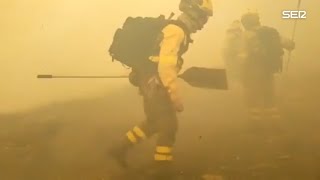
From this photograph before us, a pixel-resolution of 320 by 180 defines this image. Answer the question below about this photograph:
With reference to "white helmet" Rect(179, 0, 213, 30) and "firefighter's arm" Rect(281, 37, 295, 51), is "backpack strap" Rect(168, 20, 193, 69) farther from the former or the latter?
"firefighter's arm" Rect(281, 37, 295, 51)

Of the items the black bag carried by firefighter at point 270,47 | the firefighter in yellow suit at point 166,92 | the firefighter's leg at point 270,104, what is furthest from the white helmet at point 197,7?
the firefighter's leg at point 270,104

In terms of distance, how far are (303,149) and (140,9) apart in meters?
0.90

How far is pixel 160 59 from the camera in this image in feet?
5.84

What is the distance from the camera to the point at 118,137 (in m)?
1.78

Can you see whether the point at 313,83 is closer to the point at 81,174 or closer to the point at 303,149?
the point at 303,149

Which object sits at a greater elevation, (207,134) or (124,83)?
(124,83)

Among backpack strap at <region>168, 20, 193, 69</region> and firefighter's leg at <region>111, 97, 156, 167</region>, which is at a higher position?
backpack strap at <region>168, 20, 193, 69</region>

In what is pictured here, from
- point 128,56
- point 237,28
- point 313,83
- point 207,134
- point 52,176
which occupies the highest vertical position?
point 237,28

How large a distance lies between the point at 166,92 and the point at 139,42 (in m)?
0.24

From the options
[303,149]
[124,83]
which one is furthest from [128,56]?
[303,149]

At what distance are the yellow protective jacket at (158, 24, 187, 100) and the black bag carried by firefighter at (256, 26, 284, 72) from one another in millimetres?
317

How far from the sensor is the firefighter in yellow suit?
1.78m

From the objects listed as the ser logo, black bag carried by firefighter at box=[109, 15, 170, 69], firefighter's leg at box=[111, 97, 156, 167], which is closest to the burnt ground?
firefighter's leg at box=[111, 97, 156, 167]

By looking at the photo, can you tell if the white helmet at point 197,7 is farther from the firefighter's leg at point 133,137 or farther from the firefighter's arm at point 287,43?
the firefighter's leg at point 133,137
